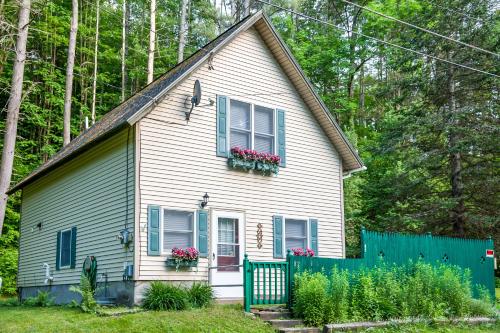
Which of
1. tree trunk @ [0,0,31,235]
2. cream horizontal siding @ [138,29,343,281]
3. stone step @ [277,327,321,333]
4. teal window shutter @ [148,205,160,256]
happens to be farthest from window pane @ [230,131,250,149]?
tree trunk @ [0,0,31,235]

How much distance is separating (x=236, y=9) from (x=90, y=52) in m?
9.66

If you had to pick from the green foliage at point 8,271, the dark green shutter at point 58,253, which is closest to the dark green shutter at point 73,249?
the dark green shutter at point 58,253

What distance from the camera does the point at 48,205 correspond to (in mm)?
18047

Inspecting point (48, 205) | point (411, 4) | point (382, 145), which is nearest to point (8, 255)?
point (48, 205)

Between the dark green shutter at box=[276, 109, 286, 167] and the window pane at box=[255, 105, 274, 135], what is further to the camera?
the dark green shutter at box=[276, 109, 286, 167]

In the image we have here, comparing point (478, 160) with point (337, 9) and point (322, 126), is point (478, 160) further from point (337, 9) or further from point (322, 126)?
point (337, 9)

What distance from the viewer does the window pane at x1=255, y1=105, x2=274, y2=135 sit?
15.8 metres

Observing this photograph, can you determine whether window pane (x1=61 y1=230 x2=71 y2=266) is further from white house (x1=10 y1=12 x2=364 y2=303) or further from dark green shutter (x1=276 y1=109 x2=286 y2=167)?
dark green shutter (x1=276 y1=109 x2=286 y2=167)

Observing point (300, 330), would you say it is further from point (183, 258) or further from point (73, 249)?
point (73, 249)

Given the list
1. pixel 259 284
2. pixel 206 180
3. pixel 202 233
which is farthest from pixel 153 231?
pixel 259 284

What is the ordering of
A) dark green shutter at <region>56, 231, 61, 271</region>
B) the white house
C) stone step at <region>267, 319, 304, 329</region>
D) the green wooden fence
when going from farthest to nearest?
dark green shutter at <region>56, 231, 61, 271</region> < the white house < the green wooden fence < stone step at <region>267, 319, 304, 329</region>

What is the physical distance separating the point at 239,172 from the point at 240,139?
936 mm

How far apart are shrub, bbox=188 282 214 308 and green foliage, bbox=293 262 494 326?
6.55ft

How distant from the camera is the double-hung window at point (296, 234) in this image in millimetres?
15805
